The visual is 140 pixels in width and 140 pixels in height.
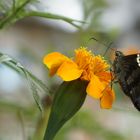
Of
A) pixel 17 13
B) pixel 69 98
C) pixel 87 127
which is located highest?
pixel 17 13

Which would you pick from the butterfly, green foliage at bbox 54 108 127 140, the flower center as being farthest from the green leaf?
green foliage at bbox 54 108 127 140

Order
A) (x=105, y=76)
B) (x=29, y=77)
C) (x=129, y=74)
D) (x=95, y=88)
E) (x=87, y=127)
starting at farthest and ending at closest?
(x=87, y=127)
(x=129, y=74)
(x=105, y=76)
(x=95, y=88)
(x=29, y=77)

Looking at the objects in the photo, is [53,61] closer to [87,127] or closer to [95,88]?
[95,88]

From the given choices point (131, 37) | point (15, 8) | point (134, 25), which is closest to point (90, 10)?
point (15, 8)

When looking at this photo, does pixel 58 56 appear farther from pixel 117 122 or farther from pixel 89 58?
pixel 117 122

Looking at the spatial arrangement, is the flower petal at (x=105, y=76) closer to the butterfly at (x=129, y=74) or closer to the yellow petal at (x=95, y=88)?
the yellow petal at (x=95, y=88)

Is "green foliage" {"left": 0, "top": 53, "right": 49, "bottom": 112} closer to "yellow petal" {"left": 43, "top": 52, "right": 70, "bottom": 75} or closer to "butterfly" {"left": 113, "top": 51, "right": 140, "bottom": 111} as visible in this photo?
"yellow petal" {"left": 43, "top": 52, "right": 70, "bottom": 75}

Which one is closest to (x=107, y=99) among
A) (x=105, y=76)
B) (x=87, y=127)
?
(x=105, y=76)
